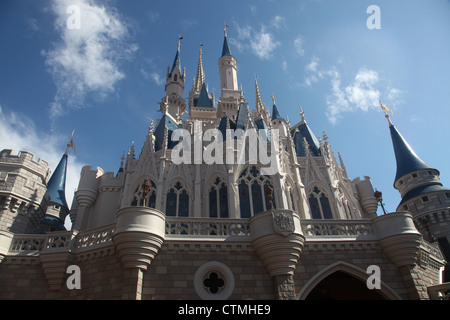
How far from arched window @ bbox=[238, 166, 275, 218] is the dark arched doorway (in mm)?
5420

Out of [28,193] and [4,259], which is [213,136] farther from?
[4,259]

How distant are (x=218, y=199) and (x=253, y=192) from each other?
2.28 m

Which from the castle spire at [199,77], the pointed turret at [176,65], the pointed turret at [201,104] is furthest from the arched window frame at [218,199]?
the castle spire at [199,77]

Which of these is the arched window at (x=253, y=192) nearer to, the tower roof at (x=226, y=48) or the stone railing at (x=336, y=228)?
the stone railing at (x=336, y=228)

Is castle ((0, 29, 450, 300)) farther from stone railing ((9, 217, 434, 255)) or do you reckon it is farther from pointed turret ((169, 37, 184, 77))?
pointed turret ((169, 37, 184, 77))

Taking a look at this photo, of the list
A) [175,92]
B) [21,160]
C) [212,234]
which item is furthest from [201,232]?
[175,92]

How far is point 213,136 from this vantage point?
2356 centimetres

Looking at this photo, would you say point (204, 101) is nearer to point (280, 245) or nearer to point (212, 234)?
point (212, 234)

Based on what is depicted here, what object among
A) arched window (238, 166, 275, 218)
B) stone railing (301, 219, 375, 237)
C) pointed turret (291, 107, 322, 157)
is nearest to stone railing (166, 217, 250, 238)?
stone railing (301, 219, 375, 237)

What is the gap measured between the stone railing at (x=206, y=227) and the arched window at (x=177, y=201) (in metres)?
7.13

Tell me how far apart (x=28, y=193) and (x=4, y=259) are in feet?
22.7

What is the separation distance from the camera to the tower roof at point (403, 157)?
94.2ft

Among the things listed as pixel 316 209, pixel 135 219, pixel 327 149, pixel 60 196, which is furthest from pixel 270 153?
pixel 60 196

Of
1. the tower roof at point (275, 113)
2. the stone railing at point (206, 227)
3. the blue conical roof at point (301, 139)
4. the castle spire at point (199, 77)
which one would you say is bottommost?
the stone railing at point (206, 227)
